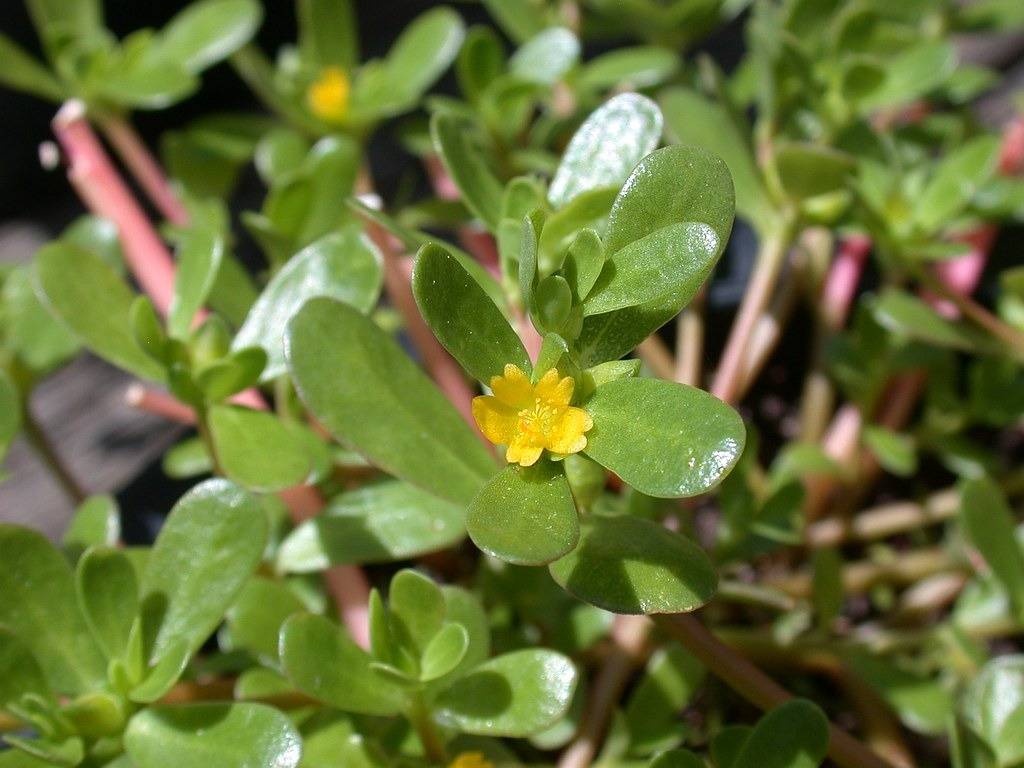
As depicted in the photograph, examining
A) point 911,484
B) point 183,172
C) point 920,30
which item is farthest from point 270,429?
point 920,30

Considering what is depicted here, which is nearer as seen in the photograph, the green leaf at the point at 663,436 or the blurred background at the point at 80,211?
the green leaf at the point at 663,436

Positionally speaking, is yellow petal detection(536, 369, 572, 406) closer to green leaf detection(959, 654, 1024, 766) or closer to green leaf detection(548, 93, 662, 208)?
green leaf detection(548, 93, 662, 208)

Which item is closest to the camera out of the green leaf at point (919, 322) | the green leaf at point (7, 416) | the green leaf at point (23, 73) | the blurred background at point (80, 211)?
the green leaf at point (7, 416)

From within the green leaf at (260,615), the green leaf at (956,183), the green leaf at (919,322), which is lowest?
the green leaf at (919,322)

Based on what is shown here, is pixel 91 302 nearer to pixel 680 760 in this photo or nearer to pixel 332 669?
pixel 332 669

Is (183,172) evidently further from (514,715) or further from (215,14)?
(514,715)

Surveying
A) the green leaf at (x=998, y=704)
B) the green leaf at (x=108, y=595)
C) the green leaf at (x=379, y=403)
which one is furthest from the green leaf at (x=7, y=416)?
the green leaf at (x=998, y=704)

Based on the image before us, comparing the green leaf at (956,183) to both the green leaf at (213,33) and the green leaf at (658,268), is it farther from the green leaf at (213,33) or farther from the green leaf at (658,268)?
the green leaf at (213,33)
